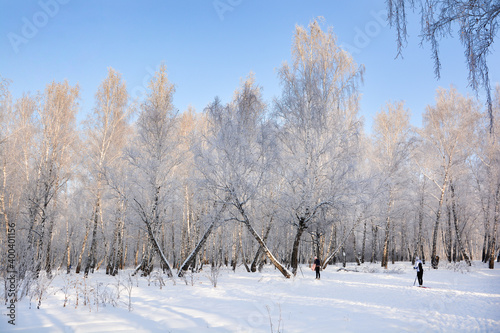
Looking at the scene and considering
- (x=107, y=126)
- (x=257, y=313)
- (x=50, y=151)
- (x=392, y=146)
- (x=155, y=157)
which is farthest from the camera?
(x=392, y=146)

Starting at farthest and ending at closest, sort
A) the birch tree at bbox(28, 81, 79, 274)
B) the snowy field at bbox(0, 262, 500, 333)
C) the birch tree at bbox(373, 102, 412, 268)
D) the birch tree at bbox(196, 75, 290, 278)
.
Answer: the birch tree at bbox(373, 102, 412, 268) < the birch tree at bbox(28, 81, 79, 274) < the birch tree at bbox(196, 75, 290, 278) < the snowy field at bbox(0, 262, 500, 333)

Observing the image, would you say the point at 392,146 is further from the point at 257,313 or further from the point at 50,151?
the point at 50,151

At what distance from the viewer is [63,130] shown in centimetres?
1560

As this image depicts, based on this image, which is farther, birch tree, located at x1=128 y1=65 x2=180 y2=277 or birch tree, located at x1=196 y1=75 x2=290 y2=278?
birch tree, located at x1=128 y1=65 x2=180 y2=277

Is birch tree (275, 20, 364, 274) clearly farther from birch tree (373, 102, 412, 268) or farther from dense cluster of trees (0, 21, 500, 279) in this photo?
birch tree (373, 102, 412, 268)

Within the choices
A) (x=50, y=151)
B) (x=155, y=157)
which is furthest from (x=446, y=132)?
(x=50, y=151)

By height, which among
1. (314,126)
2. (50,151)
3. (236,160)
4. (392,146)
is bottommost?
(236,160)

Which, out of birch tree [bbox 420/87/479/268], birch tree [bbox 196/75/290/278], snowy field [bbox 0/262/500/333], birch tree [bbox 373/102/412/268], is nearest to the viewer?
snowy field [bbox 0/262/500/333]

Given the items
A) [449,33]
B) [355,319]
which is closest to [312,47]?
[449,33]

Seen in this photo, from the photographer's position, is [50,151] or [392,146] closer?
[50,151]

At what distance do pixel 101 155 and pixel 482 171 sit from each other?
2851 centimetres

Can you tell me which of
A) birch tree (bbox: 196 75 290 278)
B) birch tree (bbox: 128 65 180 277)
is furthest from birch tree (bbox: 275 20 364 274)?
birch tree (bbox: 128 65 180 277)

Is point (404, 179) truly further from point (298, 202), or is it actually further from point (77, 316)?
point (77, 316)

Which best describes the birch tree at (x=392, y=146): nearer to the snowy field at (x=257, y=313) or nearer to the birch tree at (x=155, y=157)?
the snowy field at (x=257, y=313)
